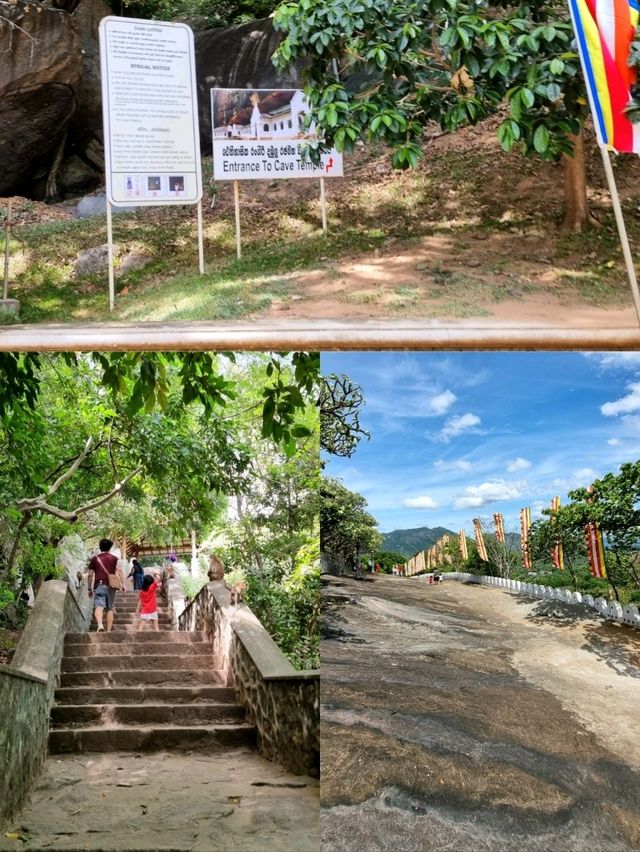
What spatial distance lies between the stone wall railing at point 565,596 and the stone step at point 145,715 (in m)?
1.60

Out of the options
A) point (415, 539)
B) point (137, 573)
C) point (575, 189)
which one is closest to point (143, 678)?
point (137, 573)

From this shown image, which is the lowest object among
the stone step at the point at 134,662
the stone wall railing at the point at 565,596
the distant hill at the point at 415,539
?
the stone step at the point at 134,662

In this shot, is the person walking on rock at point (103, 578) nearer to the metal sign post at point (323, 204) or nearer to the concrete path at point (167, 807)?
the concrete path at point (167, 807)

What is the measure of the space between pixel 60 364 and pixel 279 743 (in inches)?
83.0

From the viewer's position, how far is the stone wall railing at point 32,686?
10.2 ft

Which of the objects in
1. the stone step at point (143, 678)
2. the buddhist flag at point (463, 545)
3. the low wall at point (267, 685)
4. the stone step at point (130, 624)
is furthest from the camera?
the stone step at point (130, 624)

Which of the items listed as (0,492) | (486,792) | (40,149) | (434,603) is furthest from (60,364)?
(486,792)

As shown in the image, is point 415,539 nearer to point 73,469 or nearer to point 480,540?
point 480,540

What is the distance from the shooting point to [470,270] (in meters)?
2.40

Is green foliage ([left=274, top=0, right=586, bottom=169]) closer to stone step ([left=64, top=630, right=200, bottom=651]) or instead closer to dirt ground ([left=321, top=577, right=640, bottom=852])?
dirt ground ([left=321, top=577, right=640, bottom=852])

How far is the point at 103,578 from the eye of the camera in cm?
461

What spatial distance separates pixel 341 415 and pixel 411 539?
0.49 m

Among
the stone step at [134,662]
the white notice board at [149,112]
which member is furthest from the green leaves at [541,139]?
the stone step at [134,662]

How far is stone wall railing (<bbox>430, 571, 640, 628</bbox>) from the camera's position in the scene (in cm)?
287
